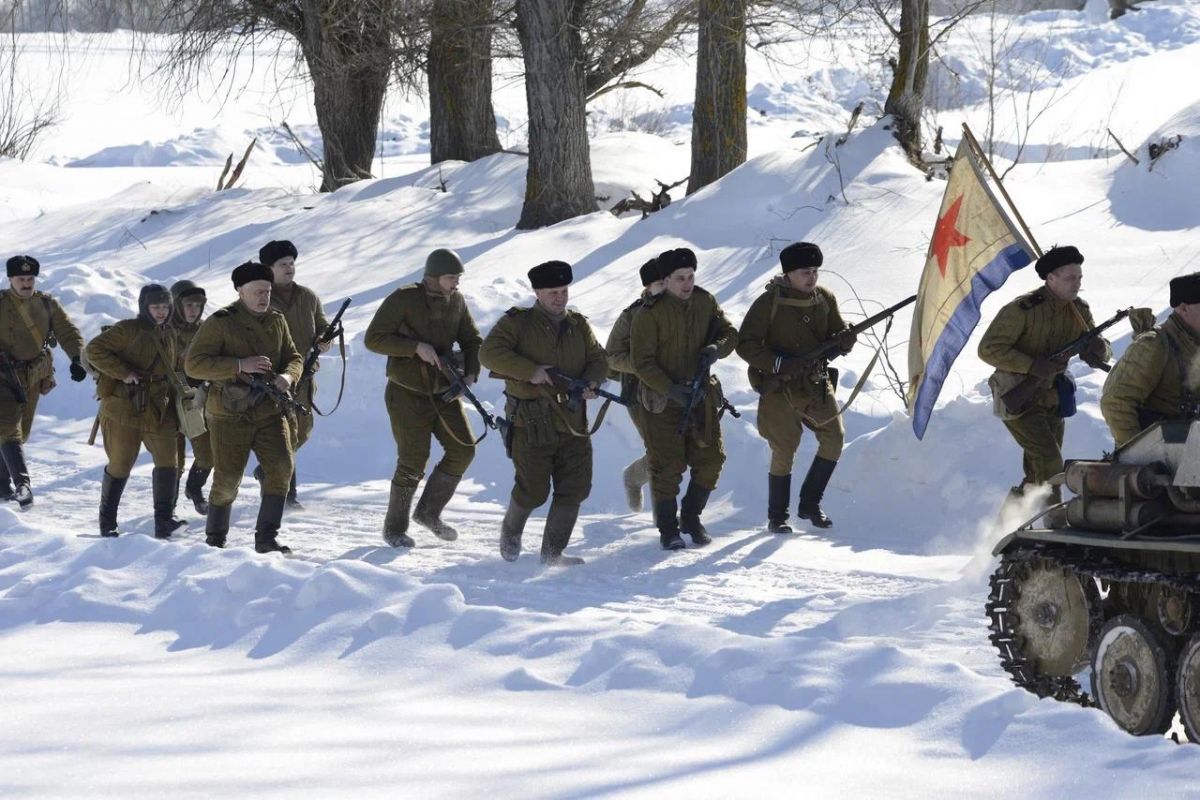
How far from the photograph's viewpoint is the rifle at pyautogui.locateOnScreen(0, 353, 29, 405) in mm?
12516

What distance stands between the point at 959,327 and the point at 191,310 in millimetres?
5080

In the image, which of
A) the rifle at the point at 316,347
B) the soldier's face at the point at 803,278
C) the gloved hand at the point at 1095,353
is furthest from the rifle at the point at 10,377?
the gloved hand at the point at 1095,353

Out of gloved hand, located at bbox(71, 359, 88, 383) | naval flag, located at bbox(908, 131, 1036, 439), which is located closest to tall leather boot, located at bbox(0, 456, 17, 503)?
gloved hand, located at bbox(71, 359, 88, 383)

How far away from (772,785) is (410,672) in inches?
79.9

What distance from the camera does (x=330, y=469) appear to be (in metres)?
14.2

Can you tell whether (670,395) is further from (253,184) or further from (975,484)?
(253,184)

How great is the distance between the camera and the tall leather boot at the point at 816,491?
11398mm

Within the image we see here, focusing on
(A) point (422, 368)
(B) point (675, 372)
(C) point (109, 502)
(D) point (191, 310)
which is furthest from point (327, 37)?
(B) point (675, 372)

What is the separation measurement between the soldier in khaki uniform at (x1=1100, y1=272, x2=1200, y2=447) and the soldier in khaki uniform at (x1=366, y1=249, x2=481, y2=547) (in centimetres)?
427

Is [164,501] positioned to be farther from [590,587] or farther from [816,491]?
[816,491]

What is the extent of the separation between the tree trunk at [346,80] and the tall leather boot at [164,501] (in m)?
11.4

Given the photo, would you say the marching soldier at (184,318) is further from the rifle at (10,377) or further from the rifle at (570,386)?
the rifle at (570,386)

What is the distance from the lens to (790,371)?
11031mm

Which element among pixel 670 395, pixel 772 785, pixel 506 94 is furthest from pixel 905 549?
pixel 506 94
